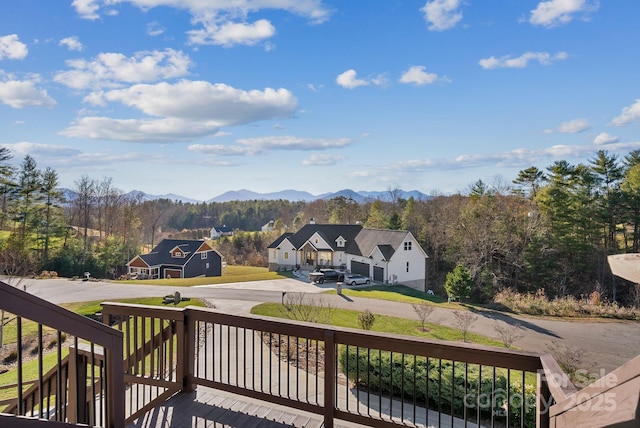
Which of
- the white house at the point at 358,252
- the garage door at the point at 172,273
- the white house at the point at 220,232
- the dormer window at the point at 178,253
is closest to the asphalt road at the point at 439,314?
the white house at the point at 358,252

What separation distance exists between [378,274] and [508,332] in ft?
39.3

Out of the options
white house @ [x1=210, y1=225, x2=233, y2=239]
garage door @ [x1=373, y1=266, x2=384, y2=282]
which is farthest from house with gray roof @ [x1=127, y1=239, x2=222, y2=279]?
garage door @ [x1=373, y1=266, x2=384, y2=282]

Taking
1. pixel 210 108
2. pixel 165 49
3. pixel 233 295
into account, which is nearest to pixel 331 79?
pixel 210 108

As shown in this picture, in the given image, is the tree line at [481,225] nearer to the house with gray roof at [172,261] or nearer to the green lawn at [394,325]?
the house with gray roof at [172,261]

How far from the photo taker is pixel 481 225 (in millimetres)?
23078

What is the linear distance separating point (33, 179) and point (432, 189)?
29.2 meters

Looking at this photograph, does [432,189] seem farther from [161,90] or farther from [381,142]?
[161,90]

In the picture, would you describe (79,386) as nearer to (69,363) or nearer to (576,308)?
(69,363)

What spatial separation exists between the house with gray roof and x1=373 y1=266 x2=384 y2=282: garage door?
482 inches

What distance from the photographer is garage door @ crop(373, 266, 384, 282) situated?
74.8ft

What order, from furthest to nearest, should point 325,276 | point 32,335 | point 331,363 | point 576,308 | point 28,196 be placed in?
point 325,276 → point 28,196 → point 576,308 → point 32,335 → point 331,363

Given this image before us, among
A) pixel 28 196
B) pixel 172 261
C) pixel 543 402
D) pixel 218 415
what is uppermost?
pixel 28 196

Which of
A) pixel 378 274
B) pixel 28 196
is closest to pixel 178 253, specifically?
pixel 28 196

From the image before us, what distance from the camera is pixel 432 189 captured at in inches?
1264
